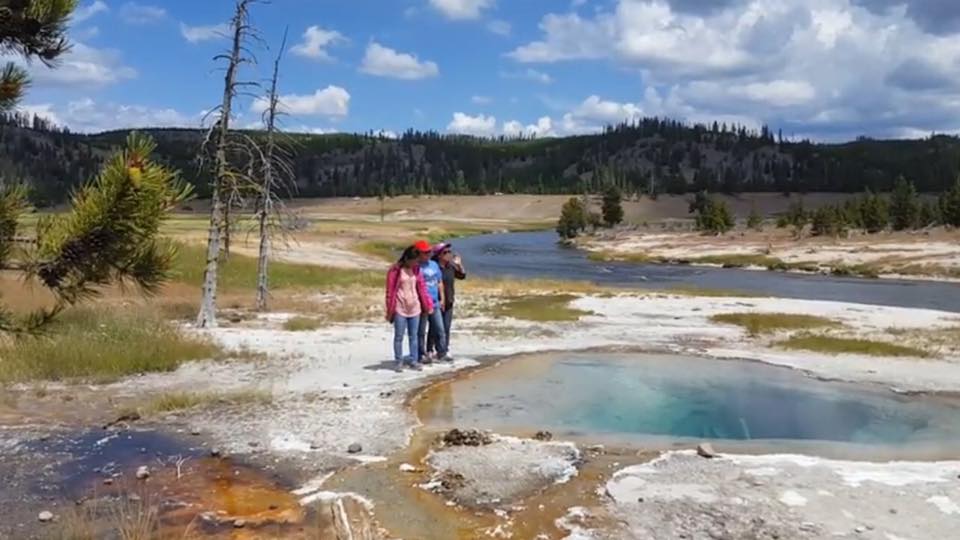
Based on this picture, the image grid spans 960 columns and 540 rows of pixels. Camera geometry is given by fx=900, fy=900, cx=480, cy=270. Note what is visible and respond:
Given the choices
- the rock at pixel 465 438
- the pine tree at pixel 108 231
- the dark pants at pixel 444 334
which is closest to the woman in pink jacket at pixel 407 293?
the dark pants at pixel 444 334

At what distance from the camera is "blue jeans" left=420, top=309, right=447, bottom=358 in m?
16.5

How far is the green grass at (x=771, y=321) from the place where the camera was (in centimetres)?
2470

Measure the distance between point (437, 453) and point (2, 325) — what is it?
6.74 m

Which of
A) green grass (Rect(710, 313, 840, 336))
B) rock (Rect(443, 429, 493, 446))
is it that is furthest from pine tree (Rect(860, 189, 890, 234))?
rock (Rect(443, 429, 493, 446))

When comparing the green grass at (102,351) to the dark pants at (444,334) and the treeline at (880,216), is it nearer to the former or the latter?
the dark pants at (444,334)

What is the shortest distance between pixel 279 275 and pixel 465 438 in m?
29.3

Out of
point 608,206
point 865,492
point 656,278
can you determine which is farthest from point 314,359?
point 608,206

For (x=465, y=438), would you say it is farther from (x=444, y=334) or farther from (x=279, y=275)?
(x=279, y=275)

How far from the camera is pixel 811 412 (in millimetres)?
13969

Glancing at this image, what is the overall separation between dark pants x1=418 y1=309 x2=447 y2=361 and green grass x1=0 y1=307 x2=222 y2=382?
3.93 meters

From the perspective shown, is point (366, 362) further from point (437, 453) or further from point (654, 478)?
point (654, 478)

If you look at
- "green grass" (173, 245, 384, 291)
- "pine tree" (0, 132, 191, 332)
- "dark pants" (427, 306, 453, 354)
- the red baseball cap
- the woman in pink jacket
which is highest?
"pine tree" (0, 132, 191, 332)

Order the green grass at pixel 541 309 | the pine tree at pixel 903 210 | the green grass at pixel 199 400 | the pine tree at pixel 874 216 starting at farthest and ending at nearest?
the pine tree at pixel 874 216 < the pine tree at pixel 903 210 < the green grass at pixel 541 309 < the green grass at pixel 199 400

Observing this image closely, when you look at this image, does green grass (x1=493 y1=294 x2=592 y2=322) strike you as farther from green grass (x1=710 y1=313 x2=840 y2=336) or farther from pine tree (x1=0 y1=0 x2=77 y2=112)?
pine tree (x1=0 y1=0 x2=77 y2=112)
